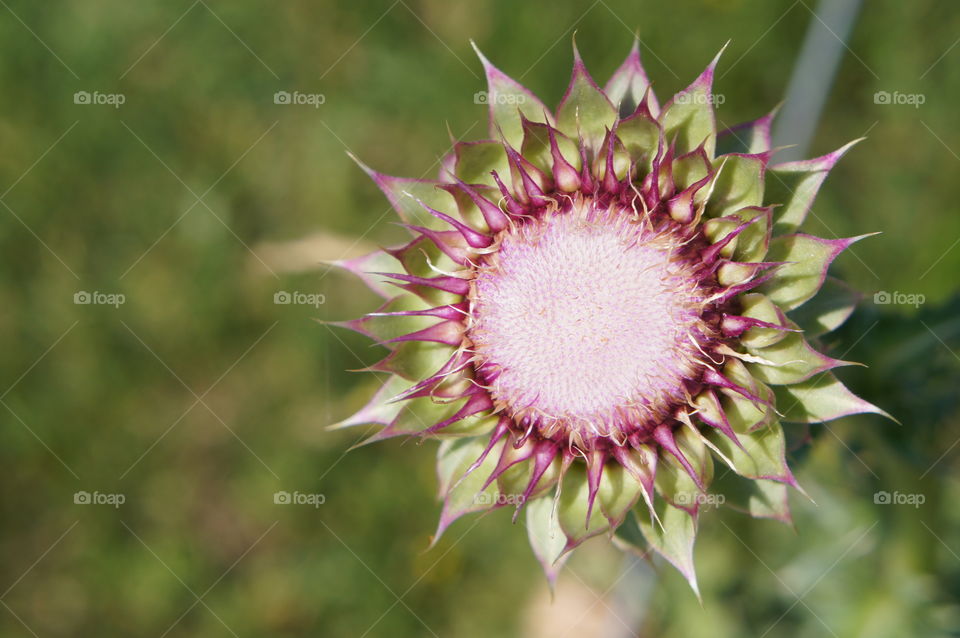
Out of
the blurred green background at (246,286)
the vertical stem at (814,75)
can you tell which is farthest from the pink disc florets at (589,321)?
the blurred green background at (246,286)

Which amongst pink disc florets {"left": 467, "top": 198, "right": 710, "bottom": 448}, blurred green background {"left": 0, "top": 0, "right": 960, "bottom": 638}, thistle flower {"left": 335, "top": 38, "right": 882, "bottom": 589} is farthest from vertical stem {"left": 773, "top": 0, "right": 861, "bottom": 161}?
pink disc florets {"left": 467, "top": 198, "right": 710, "bottom": 448}

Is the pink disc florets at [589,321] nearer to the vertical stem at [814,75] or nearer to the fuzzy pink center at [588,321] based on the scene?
the fuzzy pink center at [588,321]

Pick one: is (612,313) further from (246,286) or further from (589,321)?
(246,286)

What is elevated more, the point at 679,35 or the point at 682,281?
the point at 679,35

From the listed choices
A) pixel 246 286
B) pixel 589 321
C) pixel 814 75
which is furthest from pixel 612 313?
pixel 246 286

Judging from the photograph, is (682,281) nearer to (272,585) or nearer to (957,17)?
(957,17)

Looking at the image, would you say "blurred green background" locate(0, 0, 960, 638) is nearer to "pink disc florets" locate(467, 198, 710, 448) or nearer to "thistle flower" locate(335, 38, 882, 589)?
"thistle flower" locate(335, 38, 882, 589)

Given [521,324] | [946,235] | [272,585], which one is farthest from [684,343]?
[272,585]
